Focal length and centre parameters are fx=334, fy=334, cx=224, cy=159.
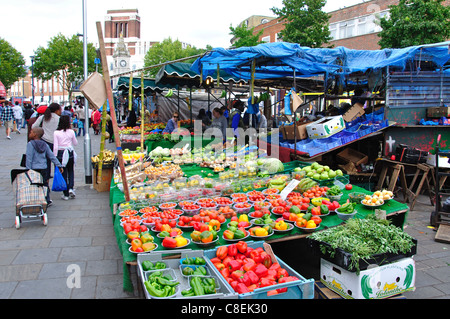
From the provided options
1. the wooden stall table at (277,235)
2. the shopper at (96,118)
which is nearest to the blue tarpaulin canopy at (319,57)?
the wooden stall table at (277,235)

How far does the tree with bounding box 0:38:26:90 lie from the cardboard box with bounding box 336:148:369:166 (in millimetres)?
36760

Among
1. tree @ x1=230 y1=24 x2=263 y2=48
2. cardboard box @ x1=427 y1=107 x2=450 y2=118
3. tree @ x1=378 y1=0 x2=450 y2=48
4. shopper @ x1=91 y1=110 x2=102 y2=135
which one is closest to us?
cardboard box @ x1=427 y1=107 x2=450 y2=118

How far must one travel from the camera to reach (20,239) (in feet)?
17.6

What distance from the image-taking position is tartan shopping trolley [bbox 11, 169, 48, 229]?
5785mm

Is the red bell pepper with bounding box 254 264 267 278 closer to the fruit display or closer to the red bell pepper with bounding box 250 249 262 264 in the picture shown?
the red bell pepper with bounding box 250 249 262 264

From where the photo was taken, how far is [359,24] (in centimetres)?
2936

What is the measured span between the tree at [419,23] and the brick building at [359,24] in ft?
31.5

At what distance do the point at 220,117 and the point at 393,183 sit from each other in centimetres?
555

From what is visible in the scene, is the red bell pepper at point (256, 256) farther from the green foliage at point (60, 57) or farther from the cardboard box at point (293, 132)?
→ the green foliage at point (60, 57)

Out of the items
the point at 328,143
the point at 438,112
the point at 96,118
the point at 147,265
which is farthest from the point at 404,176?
the point at 96,118

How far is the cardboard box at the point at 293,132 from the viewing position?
28.6ft

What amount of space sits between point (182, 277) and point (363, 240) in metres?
1.94

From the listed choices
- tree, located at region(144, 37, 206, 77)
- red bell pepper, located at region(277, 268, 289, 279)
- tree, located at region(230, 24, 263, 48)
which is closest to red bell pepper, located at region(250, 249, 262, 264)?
red bell pepper, located at region(277, 268, 289, 279)
